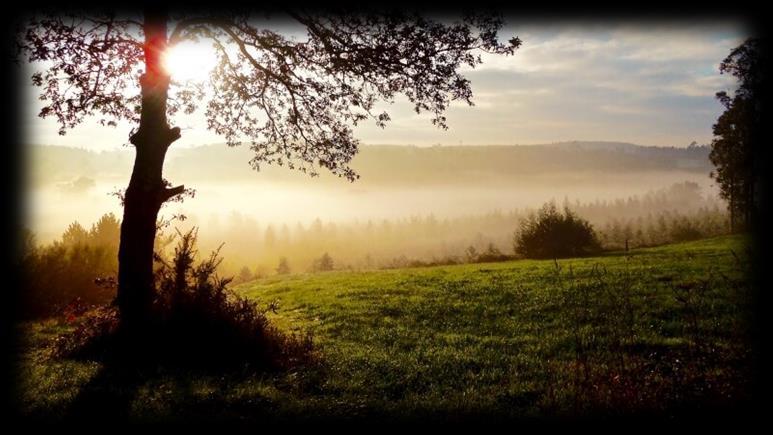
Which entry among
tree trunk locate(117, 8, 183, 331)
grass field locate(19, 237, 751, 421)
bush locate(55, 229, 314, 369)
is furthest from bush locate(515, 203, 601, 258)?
tree trunk locate(117, 8, 183, 331)

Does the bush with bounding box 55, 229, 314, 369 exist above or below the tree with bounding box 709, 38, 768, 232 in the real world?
below

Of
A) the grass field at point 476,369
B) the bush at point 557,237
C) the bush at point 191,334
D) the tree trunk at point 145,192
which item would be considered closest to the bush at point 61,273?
the grass field at point 476,369

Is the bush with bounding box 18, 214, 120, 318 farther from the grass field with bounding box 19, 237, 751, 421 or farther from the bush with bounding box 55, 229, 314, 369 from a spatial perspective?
the bush with bounding box 55, 229, 314, 369

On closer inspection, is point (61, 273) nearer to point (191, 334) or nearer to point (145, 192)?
point (145, 192)

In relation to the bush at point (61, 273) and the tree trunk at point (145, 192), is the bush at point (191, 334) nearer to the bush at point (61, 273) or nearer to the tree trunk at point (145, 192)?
the tree trunk at point (145, 192)

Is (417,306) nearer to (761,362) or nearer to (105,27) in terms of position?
(761,362)

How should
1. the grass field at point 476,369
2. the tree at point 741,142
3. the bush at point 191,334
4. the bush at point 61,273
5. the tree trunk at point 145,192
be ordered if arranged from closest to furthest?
the grass field at point 476,369, the bush at point 191,334, the tree trunk at point 145,192, the bush at point 61,273, the tree at point 741,142

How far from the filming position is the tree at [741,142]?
134 ft

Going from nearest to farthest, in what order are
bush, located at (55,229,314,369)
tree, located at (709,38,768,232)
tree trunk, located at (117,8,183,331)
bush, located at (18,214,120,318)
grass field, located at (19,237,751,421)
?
grass field, located at (19,237,751,421) < bush, located at (55,229,314,369) < tree trunk, located at (117,8,183,331) < bush, located at (18,214,120,318) < tree, located at (709,38,768,232)

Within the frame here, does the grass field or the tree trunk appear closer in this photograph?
the grass field

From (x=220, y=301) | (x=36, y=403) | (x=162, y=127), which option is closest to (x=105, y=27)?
(x=162, y=127)

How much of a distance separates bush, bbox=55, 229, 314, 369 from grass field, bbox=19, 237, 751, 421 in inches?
26.5

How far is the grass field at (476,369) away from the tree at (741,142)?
32713 mm

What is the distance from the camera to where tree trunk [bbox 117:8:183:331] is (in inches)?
455
